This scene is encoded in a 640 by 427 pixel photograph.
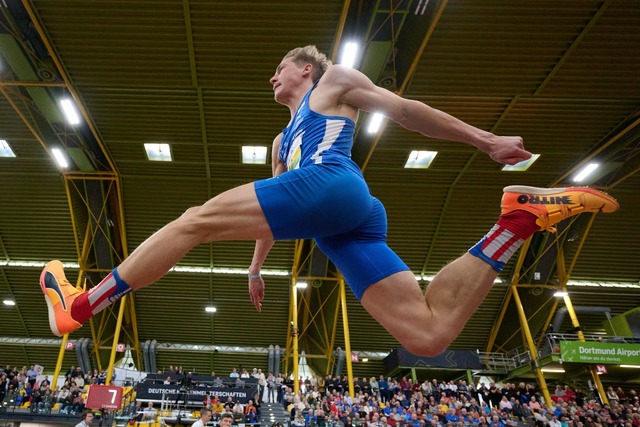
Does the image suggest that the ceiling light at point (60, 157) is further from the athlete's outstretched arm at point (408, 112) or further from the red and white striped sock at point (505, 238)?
the red and white striped sock at point (505, 238)

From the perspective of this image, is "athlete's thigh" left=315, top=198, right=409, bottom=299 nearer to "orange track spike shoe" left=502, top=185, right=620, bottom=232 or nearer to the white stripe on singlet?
the white stripe on singlet

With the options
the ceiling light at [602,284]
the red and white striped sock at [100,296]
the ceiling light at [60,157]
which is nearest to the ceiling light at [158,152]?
the ceiling light at [60,157]

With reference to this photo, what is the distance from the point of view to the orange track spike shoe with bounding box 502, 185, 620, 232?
2777mm

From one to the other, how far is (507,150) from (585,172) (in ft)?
70.2

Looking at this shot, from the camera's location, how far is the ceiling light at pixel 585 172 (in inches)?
821

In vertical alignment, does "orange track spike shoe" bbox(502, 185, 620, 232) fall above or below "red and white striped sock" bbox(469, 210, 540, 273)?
above

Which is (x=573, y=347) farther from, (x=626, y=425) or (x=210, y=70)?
(x=210, y=70)

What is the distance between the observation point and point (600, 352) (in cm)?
2264

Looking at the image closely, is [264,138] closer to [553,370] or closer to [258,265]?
[258,265]

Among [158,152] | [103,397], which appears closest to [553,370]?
[103,397]

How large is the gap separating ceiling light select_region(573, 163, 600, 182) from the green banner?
23.8ft

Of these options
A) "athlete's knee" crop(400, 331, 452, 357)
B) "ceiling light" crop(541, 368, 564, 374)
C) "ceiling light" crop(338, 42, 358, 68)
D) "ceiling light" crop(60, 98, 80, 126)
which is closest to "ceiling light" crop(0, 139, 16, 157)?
"ceiling light" crop(60, 98, 80, 126)

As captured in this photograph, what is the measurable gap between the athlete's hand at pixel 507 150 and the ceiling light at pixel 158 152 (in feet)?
62.5

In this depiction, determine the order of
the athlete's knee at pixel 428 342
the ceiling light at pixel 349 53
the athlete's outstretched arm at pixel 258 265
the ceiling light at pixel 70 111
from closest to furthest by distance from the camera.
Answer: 1. the athlete's knee at pixel 428 342
2. the athlete's outstretched arm at pixel 258 265
3. the ceiling light at pixel 349 53
4. the ceiling light at pixel 70 111
